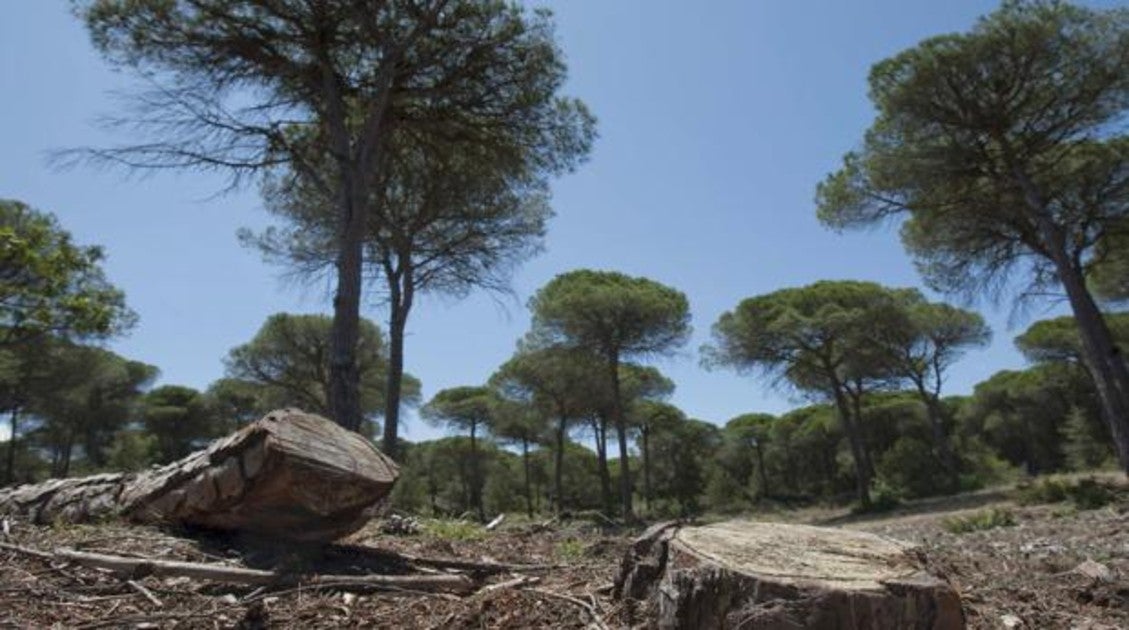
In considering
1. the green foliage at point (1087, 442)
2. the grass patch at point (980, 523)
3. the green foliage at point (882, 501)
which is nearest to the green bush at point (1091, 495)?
the grass patch at point (980, 523)

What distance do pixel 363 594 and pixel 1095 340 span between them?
1369cm

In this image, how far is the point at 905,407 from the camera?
41.0m

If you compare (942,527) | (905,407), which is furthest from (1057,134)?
(905,407)

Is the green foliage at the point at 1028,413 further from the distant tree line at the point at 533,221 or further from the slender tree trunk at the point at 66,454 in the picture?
the slender tree trunk at the point at 66,454

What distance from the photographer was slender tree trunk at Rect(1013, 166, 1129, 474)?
40.2 feet

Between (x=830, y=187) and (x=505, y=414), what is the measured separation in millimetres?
20597

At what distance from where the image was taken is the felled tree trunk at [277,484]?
11.5 feet

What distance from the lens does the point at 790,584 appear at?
209 centimetres

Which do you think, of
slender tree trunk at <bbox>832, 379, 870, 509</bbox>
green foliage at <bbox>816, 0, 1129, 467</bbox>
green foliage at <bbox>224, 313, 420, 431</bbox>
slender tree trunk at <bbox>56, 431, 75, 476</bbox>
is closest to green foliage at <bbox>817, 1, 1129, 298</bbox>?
green foliage at <bbox>816, 0, 1129, 467</bbox>

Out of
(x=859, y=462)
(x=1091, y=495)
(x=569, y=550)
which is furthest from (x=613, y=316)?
(x=569, y=550)

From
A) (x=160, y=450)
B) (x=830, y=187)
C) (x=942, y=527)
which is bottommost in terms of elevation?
(x=942, y=527)

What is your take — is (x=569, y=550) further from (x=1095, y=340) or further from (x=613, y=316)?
(x=613, y=316)

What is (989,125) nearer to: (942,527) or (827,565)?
(942,527)

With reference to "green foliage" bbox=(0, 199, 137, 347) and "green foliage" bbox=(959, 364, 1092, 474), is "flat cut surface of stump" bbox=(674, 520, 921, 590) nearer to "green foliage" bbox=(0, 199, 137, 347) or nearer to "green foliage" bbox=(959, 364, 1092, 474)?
"green foliage" bbox=(0, 199, 137, 347)
